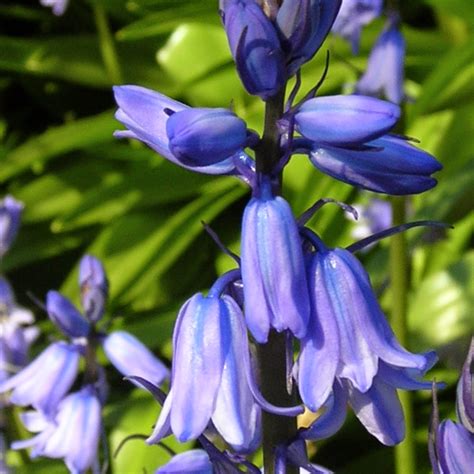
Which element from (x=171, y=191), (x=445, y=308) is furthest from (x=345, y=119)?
(x=171, y=191)

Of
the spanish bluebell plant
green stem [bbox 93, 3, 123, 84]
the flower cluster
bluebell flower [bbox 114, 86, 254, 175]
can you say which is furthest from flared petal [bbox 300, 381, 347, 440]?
green stem [bbox 93, 3, 123, 84]

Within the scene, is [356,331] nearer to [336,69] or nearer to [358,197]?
[358,197]

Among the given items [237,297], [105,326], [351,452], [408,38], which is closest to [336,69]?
[408,38]

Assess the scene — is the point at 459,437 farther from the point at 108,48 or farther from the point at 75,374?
the point at 108,48

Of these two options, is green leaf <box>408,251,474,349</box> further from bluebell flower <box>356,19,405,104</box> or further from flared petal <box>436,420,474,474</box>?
flared petal <box>436,420,474,474</box>

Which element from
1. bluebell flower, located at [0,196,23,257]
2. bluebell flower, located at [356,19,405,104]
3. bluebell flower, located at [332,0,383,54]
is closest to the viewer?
bluebell flower, located at [356,19,405,104]
